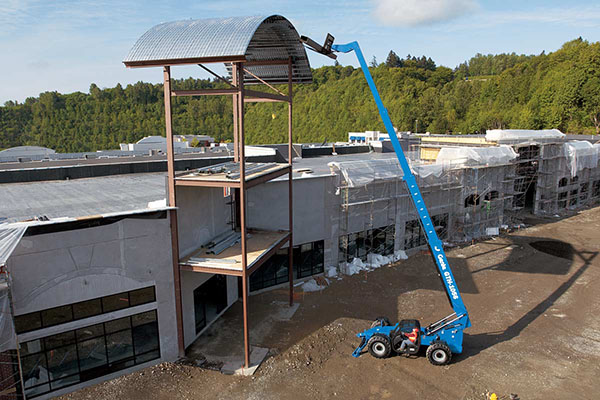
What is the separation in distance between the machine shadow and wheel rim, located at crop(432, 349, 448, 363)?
88 centimetres

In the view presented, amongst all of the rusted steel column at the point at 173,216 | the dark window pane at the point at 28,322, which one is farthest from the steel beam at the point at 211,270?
the dark window pane at the point at 28,322

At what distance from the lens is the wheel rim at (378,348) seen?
1460 cm

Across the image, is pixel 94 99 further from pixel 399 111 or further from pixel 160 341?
pixel 160 341

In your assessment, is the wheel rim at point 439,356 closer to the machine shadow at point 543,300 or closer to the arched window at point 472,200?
the machine shadow at point 543,300

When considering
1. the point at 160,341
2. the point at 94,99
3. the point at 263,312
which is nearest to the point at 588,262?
the point at 263,312

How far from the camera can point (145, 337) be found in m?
13.9

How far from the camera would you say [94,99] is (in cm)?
11325

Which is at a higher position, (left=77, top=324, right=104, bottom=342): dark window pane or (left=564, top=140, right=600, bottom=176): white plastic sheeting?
(left=564, top=140, right=600, bottom=176): white plastic sheeting

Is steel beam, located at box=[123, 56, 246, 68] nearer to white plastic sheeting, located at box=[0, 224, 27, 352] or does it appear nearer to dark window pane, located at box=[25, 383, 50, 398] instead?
white plastic sheeting, located at box=[0, 224, 27, 352]

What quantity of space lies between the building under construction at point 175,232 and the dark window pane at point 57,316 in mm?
29

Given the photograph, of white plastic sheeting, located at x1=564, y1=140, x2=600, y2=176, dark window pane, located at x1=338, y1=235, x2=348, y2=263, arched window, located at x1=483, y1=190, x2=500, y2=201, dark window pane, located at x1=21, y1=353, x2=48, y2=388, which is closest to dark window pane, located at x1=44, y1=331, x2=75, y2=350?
dark window pane, located at x1=21, y1=353, x2=48, y2=388

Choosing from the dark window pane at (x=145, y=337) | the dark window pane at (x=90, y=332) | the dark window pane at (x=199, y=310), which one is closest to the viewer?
the dark window pane at (x=90, y=332)

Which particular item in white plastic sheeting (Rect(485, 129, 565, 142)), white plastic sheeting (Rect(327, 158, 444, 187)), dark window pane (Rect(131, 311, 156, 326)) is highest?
white plastic sheeting (Rect(485, 129, 565, 142))

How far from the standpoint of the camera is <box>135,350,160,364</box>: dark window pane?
13898 millimetres
